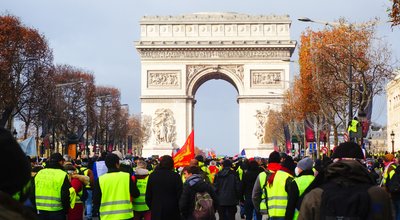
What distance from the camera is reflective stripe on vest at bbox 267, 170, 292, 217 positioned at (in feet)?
41.6

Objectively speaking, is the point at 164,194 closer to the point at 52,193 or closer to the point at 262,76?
the point at 52,193

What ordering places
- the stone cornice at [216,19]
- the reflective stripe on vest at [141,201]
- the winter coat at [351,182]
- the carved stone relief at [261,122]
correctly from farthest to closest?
the stone cornice at [216,19] → the carved stone relief at [261,122] → the reflective stripe on vest at [141,201] → the winter coat at [351,182]

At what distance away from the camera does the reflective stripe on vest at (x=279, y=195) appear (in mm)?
12672

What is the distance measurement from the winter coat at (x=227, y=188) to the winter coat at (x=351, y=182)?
1136 centimetres

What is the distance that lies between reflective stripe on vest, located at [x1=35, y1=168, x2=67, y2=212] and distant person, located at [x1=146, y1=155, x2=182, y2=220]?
4.31ft

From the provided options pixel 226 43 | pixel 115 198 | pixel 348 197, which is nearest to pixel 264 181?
pixel 115 198

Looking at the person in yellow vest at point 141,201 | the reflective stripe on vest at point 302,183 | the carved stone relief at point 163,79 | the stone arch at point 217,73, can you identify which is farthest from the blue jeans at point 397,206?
the carved stone relief at point 163,79

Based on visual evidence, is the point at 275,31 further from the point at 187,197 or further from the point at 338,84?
the point at 187,197

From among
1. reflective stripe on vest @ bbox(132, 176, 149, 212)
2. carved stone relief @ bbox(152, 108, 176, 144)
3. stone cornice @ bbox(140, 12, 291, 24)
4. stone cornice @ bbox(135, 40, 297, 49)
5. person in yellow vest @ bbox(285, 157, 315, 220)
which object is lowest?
reflective stripe on vest @ bbox(132, 176, 149, 212)

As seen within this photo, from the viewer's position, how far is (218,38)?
8619 cm

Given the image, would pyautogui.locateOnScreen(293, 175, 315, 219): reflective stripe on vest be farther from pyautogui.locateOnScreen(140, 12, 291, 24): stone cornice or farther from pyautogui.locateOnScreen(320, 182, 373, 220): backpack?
pyautogui.locateOnScreen(140, 12, 291, 24): stone cornice

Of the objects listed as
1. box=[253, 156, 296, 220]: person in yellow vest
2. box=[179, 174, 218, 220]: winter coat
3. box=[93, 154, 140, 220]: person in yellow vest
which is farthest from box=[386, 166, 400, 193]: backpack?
box=[93, 154, 140, 220]: person in yellow vest

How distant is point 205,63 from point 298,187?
76.7 m

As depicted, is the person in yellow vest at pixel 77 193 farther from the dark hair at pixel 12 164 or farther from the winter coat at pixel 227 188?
the dark hair at pixel 12 164
